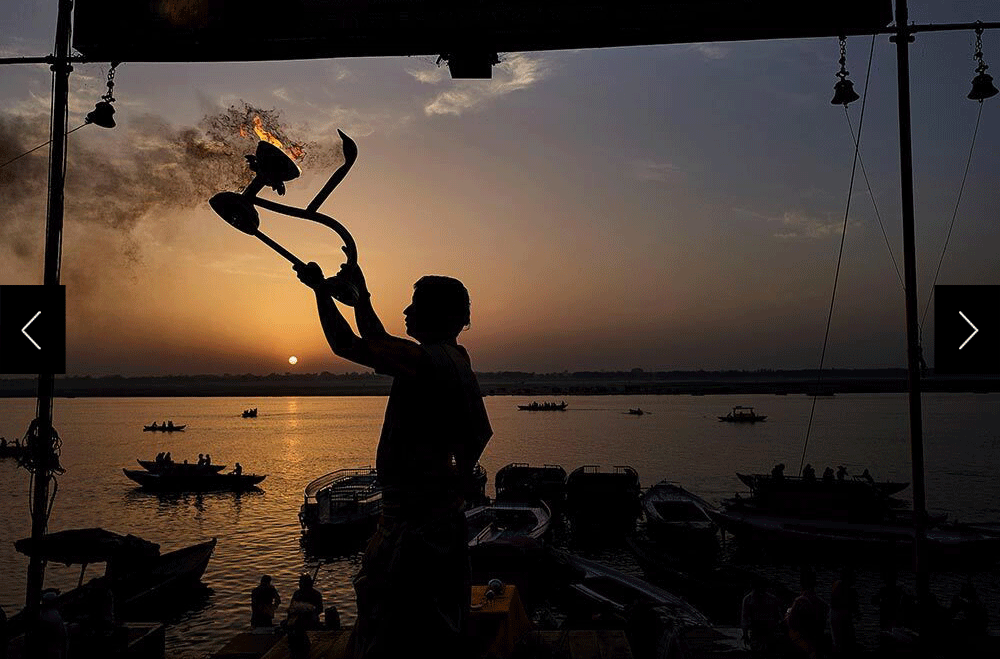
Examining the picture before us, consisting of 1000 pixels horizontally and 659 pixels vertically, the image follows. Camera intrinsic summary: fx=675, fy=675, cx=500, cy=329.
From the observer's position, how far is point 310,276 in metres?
2.83

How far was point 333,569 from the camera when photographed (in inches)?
1172

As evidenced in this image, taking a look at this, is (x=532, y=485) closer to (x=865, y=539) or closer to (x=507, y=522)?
(x=507, y=522)

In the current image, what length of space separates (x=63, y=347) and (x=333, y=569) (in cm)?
2678

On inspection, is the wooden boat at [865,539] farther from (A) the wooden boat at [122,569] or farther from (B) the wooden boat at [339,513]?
(A) the wooden boat at [122,569]

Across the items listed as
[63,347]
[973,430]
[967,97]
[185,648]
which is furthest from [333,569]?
[973,430]

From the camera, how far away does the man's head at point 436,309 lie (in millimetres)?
Result: 3443

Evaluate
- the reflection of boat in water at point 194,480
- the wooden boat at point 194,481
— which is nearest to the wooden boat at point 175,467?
the reflection of boat in water at point 194,480

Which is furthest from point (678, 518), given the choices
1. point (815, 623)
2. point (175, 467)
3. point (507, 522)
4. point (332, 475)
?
point (175, 467)

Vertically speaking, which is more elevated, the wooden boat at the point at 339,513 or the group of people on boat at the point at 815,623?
the group of people on boat at the point at 815,623

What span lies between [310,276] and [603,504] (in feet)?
116

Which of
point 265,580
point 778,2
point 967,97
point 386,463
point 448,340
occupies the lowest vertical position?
point 265,580

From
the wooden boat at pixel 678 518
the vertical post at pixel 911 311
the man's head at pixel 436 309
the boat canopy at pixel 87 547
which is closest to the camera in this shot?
the man's head at pixel 436 309

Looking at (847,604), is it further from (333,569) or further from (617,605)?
(333,569)

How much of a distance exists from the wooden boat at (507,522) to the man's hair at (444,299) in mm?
21634
